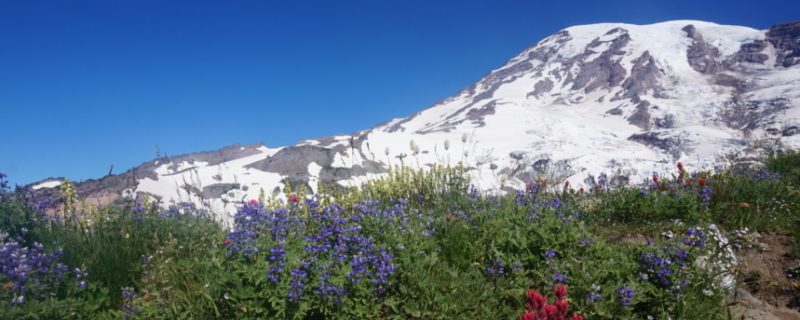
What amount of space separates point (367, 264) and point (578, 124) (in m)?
81.8

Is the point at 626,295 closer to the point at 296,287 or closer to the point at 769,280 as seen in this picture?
the point at 769,280

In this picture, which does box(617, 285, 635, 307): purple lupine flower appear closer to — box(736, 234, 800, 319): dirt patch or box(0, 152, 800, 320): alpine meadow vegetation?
box(0, 152, 800, 320): alpine meadow vegetation

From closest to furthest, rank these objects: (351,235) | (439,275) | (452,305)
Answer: (452,305) < (439,275) < (351,235)

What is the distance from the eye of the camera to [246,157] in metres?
36.0

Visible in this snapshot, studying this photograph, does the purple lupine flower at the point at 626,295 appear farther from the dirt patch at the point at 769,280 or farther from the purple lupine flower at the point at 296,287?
the purple lupine flower at the point at 296,287

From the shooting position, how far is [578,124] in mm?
79250

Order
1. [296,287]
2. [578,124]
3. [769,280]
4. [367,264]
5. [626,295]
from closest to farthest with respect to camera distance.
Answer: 1. [296,287]
2. [626,295]
3. [367,264]
4. [769,280]
5. [578,124]

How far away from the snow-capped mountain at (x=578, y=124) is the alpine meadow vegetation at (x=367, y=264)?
6.98 ft

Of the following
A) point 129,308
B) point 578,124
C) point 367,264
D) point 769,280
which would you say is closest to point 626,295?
point 367,264

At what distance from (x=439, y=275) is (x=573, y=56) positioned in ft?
549

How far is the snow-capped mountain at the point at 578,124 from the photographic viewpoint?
1645cm

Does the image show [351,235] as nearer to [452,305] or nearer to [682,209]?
[452,305]

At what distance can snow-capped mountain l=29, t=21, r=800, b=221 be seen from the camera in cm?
1645

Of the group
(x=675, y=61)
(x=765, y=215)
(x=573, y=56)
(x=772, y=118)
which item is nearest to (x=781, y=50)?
(x=675, y=61)
